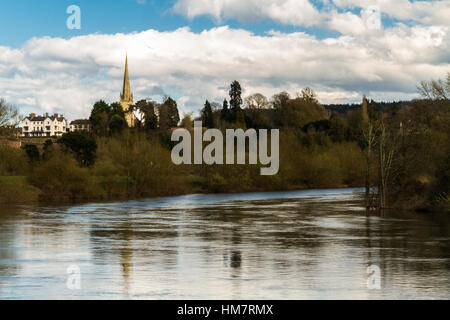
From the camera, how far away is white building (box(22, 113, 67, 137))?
6964 inches

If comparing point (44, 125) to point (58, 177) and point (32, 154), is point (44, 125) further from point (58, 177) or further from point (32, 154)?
point (58, 177)

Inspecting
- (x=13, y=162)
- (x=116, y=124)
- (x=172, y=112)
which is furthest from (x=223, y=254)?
(x=172, y=112)

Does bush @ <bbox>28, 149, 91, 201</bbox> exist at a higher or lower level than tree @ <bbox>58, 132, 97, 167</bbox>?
lower

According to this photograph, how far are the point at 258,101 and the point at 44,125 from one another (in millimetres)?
70560

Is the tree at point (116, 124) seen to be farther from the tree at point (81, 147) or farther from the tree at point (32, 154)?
the tree at point (32, 154)

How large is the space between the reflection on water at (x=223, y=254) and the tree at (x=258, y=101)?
8882 centimetres

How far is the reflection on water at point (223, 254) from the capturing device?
17250mm

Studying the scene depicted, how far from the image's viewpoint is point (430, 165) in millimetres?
46344

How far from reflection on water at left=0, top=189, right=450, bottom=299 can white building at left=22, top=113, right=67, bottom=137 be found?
13665cm

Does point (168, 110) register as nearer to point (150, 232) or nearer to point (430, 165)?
point (430, 165)

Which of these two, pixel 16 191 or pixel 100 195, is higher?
pixel 16 191

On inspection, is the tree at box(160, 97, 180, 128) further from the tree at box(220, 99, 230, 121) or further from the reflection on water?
the reflection on water

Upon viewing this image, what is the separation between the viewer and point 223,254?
24.6m

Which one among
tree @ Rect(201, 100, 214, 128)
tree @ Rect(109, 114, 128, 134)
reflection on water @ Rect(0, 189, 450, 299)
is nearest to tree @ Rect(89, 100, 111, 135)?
tree @ Rect(109, 114, 128, 134)
